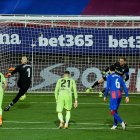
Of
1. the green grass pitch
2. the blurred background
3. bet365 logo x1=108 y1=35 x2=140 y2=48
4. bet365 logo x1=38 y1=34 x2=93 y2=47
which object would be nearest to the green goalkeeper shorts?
the green grass pitch

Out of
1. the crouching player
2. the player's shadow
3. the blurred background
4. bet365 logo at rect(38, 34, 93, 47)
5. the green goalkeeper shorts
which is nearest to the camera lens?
the crouching player

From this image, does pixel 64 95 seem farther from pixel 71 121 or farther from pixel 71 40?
pixel 71 40

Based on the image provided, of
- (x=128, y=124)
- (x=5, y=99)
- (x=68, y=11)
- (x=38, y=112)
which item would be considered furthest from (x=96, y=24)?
(x=128, y=124)

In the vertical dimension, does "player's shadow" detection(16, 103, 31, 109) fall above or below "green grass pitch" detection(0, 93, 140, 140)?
above

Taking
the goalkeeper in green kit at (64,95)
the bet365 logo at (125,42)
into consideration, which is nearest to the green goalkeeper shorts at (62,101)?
the goalkeeper in green kit at (64,95)

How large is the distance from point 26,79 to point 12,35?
625cm

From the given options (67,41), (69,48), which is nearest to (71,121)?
(69,48)

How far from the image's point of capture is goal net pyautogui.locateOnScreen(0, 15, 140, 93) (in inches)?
1069

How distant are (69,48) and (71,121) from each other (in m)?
9.58

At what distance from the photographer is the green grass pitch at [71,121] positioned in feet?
49.8

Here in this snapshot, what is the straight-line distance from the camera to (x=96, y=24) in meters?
27.5

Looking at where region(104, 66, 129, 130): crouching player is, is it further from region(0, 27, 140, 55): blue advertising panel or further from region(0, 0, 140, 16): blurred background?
region(0, 0, 140, 16): blurred background

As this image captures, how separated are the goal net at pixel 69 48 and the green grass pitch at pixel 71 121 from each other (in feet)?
8.37

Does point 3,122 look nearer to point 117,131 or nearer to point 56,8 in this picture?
point 117,131
